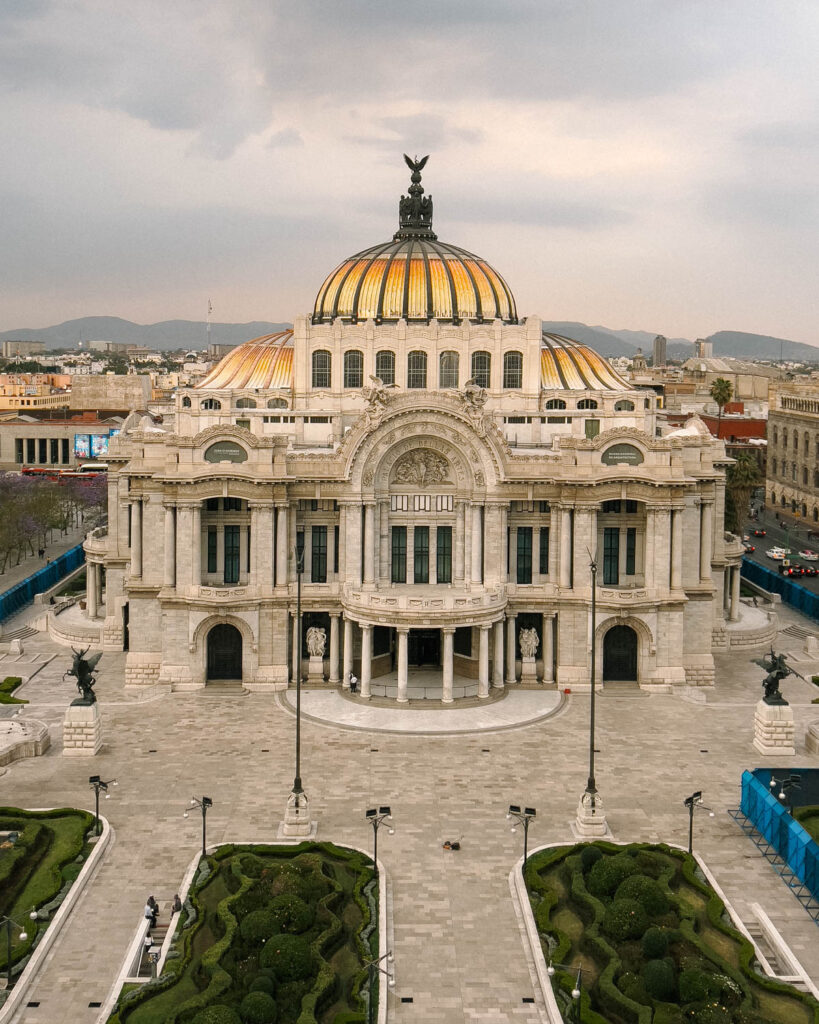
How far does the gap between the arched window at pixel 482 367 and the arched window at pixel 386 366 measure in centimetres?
577

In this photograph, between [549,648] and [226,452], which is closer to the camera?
[226,452]

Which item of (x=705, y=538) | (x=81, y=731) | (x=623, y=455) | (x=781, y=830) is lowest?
(x=781, y=830)

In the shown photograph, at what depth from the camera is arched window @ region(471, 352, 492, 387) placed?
7900 cm

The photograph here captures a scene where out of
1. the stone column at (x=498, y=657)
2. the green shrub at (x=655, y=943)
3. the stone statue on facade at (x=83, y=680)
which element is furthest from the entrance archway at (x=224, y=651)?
the green shrub at (x=655, y=943)

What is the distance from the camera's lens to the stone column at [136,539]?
70.8m

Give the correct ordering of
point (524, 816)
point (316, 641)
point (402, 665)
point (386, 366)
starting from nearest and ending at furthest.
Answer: point (524, 816), point (402, 665), point (316, 641), point (386, 366)

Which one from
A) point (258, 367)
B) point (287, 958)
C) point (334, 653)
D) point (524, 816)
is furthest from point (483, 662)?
point (287, 958)

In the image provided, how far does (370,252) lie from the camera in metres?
85.6

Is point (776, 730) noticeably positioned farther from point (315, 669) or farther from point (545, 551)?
point (315, 669)

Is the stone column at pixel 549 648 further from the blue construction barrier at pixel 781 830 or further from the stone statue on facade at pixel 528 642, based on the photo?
the blue construction barrier at pixel 781 830

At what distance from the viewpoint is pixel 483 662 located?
66625 millimetres

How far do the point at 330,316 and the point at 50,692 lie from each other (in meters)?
33.7

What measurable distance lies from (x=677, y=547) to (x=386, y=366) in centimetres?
2448

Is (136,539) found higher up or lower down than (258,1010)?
higher up
